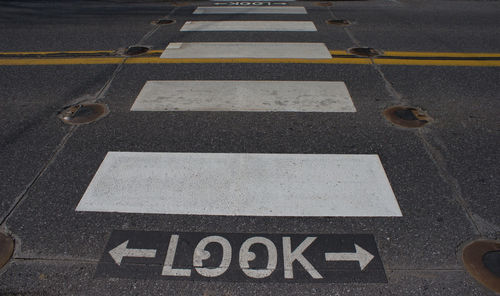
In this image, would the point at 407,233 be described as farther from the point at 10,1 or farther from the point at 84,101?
the point at 10,1

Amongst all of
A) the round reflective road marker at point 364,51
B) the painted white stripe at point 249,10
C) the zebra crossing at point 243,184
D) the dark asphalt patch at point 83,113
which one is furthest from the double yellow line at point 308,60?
the painted white stripe at point 249,10

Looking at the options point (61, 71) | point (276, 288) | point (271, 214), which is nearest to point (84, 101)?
point (61, 71)

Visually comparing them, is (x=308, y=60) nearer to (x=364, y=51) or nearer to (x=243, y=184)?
(x=364, y=51)

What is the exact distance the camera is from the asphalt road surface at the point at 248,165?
8.77 ft

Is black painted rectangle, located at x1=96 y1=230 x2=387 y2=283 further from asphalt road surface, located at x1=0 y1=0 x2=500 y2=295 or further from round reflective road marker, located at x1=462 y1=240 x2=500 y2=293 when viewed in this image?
round reflective road marker, located at x1=462 y1=240 x2=500 y2=293

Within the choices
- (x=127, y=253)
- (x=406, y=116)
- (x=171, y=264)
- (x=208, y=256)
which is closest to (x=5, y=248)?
(x=127, y=253)

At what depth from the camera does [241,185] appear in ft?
11.4

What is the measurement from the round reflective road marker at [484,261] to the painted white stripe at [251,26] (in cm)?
585

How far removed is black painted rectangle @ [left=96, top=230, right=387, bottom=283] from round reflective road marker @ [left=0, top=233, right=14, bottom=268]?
2.29 feet

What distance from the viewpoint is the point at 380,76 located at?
5547 millimetres

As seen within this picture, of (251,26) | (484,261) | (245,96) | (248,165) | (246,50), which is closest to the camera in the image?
(484,261)

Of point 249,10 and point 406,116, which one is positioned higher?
point 249,10

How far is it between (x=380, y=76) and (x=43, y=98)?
469 centimetres

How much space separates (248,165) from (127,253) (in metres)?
1.43
